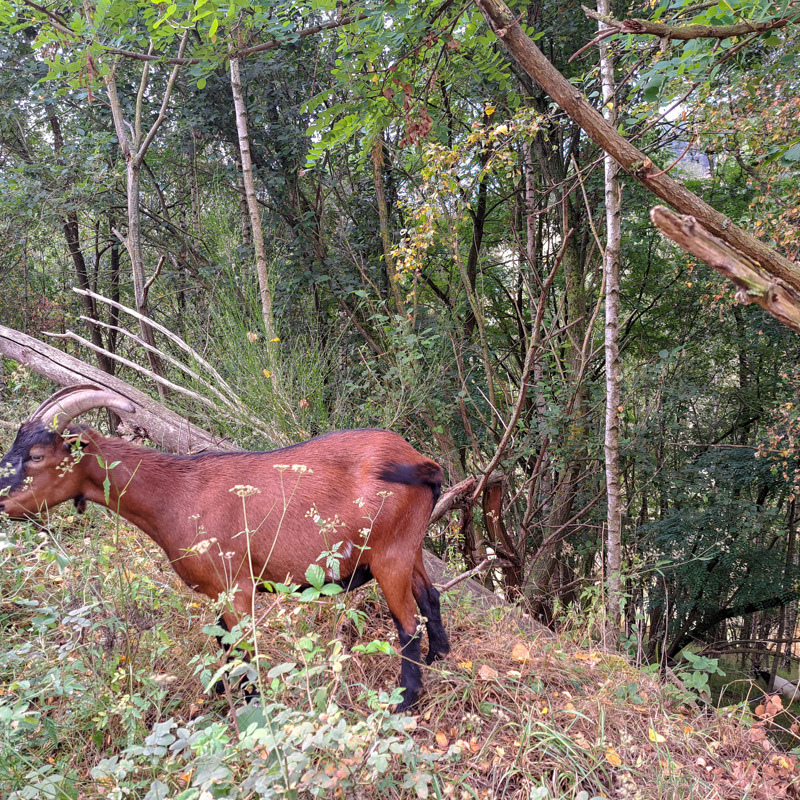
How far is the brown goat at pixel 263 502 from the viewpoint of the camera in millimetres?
3062

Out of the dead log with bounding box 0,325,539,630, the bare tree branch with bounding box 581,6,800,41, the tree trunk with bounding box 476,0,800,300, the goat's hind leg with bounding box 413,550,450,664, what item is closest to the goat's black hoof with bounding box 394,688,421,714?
the goat's hind leg with bounding box 413,550,450,664

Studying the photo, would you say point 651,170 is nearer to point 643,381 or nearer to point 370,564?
point 370,564

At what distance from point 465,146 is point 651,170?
293 cm

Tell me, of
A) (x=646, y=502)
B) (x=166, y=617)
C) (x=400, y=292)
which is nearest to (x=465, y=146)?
(x=400, y=292)

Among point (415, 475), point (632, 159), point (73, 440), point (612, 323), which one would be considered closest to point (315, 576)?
point (415, 475)

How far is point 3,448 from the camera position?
5371 millimetres

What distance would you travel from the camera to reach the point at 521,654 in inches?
141

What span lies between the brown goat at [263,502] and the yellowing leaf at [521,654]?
50 centimetres

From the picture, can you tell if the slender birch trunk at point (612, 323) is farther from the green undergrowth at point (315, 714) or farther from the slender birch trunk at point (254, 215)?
the slender birch trunk at point (254, 215)

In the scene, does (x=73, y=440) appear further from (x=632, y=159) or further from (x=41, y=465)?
(x=632, y=159)

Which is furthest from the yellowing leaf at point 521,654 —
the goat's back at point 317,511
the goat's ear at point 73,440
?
the goat's ear at point 73,440

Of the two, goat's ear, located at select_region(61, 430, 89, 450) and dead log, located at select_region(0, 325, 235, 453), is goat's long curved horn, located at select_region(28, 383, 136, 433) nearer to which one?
goat's ear, located at select_region(61, 430, 89, 450)

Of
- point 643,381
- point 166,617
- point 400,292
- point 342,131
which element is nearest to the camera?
point 166,617

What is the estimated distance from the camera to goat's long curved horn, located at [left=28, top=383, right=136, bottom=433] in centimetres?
329
